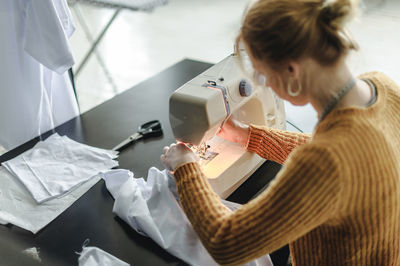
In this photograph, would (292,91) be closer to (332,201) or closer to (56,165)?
(332,201)

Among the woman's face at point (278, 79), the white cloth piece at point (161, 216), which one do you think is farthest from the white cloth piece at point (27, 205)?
the woman's face at point (278, 79)

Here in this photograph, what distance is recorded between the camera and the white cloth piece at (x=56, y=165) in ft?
5.09

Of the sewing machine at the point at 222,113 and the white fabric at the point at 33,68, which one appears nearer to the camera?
the sewing machine at the point at 222,113

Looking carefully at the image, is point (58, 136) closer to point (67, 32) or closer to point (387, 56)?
point (67, 32)

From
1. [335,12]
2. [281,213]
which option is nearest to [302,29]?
[335,12]

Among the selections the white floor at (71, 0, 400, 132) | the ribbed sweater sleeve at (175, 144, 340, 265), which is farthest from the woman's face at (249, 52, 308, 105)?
the white floor at (71, 0, 400, 132)

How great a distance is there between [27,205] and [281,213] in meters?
0.93

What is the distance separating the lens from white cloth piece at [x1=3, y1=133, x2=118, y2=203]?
5.09 feet

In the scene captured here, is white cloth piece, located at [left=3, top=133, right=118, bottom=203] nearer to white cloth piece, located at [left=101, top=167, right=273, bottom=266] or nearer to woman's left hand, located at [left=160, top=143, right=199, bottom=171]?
white cloth piece, located at [left=101, top=167, right=273, bottom=266]

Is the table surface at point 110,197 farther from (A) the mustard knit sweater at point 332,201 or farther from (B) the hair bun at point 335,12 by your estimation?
(B) the hair bun at point 335,12

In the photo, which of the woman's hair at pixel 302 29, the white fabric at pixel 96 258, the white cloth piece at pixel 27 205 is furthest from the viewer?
the white cloth piece at pixel 27 205

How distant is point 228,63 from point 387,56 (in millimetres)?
3431

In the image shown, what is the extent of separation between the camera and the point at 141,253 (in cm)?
128

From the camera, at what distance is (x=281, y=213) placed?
0.97 meters
